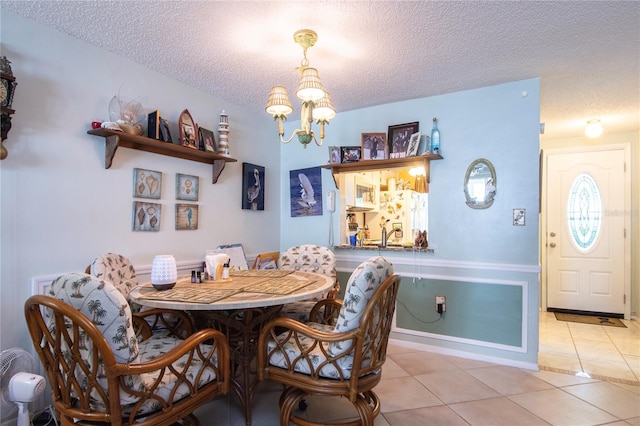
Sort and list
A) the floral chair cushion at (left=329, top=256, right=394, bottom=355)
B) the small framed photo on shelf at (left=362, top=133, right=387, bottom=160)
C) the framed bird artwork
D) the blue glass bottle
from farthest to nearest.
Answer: the framed bird artwork < the small framed photo on shelf at (left=362, top=133, right=387, bottom=160) < the blue glass bottle < the floral chair cushion at (left=329, top=256, right=394, bottom=355)

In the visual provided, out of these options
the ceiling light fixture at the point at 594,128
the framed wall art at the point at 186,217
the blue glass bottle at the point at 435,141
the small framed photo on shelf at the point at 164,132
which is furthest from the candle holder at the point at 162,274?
the ceiling light fixture at the point at 594,128

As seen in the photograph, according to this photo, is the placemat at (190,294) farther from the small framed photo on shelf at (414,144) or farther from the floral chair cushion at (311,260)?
the small framed photo on shelf at (414,144)

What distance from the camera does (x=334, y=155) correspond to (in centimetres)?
362

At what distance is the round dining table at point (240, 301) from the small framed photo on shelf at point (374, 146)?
1581 millimetres

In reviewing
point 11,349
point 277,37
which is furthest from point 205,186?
point 11,349

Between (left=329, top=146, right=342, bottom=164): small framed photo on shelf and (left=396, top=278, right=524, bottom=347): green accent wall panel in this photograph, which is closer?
(left=396, top=278, right=524, bottom=347): green accent wall panel

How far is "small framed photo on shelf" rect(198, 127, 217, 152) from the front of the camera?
9.91ft

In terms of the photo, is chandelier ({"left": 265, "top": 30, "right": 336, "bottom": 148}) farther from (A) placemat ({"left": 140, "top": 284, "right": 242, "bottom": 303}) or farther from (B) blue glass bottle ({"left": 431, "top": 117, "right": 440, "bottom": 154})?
(B) blue glass bottle ({"left": 431, "top": 117, "right": 440, "bottom": 154})

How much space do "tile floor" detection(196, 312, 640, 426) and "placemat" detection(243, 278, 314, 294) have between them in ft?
2.62

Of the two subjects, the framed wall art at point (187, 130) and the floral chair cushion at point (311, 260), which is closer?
the framed wall art at point (187, 130)

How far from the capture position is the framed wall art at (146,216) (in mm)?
2570

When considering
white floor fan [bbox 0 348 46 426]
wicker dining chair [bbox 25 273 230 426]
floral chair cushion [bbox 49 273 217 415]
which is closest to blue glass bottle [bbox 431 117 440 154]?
wicker dining chair [bbox 25 273 230 426]

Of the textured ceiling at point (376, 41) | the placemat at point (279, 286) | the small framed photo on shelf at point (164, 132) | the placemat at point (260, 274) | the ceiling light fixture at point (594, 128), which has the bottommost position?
the placemat at point (260, 274)

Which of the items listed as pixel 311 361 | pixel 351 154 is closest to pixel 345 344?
pixel 311 361
